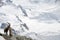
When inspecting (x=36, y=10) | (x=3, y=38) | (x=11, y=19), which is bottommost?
(x=36, y=10)

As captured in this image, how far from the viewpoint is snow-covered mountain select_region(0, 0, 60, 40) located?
234ft

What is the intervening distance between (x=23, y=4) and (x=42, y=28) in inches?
879

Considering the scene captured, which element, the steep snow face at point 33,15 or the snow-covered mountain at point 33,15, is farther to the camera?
the steep snow face at point 33,15

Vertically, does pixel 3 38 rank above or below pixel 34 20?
above

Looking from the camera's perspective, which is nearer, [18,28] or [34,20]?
[18,28]

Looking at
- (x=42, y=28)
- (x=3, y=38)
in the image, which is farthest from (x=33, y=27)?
(x=3, y=38)

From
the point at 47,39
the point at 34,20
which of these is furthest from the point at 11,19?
the point at 47,39

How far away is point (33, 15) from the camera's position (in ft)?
301

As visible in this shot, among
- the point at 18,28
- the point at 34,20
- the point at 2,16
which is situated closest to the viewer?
the point at 18,28

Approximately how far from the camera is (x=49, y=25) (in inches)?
Answer: 3182

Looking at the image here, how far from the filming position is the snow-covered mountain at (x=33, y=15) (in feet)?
234

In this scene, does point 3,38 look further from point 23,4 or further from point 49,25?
point 23,4

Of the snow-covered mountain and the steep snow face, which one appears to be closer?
the snow-covered mountain

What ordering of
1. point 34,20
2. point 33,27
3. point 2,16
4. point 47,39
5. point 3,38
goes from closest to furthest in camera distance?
point 3,38
point 47,39
point 2,16
point 33,27
point 34,20
